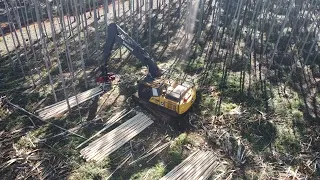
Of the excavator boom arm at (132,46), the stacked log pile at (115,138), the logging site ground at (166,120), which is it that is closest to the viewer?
the logging site ground at (166,120)

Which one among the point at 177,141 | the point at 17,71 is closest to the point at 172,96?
the point at 177,141

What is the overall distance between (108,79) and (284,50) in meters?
13.1

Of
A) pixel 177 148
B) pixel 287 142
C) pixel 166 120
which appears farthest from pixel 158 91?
pixel 287 142

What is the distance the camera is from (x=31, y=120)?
14188 mm

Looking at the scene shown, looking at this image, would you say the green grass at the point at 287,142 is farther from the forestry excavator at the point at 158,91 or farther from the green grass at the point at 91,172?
the green grass at the point at 91,172

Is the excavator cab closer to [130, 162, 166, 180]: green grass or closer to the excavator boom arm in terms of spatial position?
the excavator boom arm

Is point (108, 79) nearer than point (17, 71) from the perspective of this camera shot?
Yes

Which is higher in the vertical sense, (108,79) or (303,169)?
(108,79)

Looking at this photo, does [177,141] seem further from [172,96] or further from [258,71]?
[258,71]

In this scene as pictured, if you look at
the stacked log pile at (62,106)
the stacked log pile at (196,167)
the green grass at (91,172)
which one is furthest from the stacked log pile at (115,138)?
the stacked log pile at (196,167)

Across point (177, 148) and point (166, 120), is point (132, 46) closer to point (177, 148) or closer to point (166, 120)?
point (166, 120)

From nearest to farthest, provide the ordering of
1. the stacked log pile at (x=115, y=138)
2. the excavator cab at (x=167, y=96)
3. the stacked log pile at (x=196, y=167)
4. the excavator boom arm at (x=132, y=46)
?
the stacked log pile at (x=196, y=167) < the stacked log pile at (x=115, y=138) < the excavator cab at (x=167, y=96) < the excavator boom arm at (x=132, y=46)

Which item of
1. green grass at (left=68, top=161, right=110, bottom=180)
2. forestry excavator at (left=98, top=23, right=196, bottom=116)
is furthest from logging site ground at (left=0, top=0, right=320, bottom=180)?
forestry excavator at (left=98, top=23, right=196, bottom=116)

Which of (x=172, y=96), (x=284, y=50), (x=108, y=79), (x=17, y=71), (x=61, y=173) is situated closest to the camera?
(x=61, y=173)
